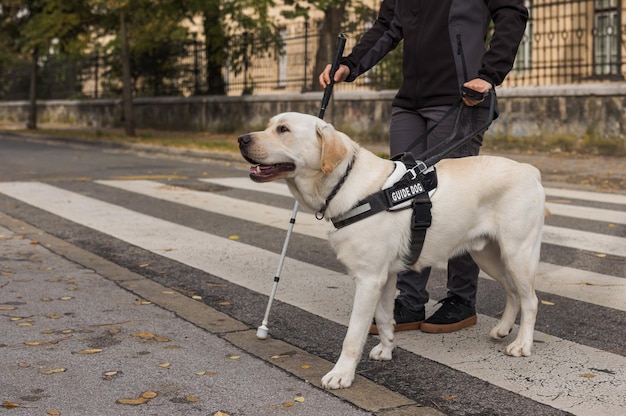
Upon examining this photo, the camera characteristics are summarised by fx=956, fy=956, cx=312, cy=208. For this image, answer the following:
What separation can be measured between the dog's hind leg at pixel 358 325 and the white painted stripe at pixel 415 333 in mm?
521

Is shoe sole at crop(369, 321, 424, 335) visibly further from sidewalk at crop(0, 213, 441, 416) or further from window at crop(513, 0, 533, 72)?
window at crop(513, 0, 533, 72)

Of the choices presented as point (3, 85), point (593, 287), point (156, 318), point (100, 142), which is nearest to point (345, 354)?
point (156, 318)

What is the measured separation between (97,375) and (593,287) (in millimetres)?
3348

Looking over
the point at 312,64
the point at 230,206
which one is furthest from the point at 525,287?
the point at 312,64

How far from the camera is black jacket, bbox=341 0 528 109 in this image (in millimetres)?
4750

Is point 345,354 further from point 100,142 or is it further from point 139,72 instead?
point 139,72

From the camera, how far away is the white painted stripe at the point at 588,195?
1040 centimetres

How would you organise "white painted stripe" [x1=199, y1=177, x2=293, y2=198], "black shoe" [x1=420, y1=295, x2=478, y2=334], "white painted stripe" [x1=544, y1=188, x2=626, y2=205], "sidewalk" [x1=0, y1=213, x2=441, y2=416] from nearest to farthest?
"sidewalk" [x1=0, y1=213, x2=441, y2=416] < "black shoe" [x1=420, y1=295, x2=478, y2=334] < "white painted stripe" [x1=544, y1=188, x2=626, y2=205] < "white painted stripe" [x1=199, y1=177, x2=293, y2=198]

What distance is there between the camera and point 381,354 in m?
4.47

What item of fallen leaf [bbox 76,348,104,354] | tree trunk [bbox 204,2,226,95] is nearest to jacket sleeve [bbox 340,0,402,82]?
fallen leaf [bbox 76,348,104,354]

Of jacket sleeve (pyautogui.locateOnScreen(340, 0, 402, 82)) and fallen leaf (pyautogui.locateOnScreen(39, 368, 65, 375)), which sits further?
jacket sleeve (pyautogui.locateOnScreen(340, 0, 402, 82))

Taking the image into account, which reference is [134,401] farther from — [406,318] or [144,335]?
[406,318]

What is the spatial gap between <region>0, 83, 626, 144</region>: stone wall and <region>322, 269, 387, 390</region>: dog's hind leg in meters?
11.9

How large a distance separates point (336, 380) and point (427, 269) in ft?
4.16
